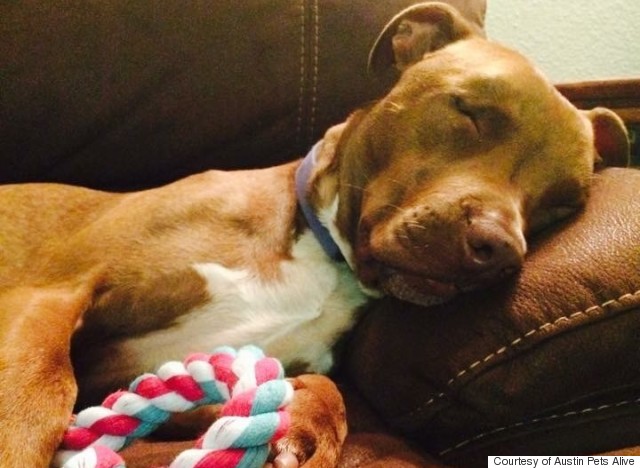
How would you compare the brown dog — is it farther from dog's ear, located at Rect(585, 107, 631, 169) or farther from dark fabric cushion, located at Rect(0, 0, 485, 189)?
dark fabric cushion, located at Rect(0, 0, 485, 189)

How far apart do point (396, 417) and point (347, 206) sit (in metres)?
0.56

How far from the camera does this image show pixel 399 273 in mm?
1610

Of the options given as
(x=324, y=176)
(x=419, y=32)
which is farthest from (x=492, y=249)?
(x=419, y=32)

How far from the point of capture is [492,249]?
1457 mm

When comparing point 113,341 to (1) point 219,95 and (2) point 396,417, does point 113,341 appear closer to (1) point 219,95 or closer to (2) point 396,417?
(2) point 396,417

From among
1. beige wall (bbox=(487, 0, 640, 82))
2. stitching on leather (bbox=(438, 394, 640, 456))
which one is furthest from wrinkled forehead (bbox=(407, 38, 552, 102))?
beige wall (bbox=(487, 0, 640, 82))

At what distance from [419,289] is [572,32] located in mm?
2406

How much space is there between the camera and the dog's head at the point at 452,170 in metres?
1.53

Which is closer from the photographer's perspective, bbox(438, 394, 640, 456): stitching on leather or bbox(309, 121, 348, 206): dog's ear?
bbox(438, 394, 640, 456): stitching on leather

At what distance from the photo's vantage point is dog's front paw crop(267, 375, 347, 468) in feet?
4.18

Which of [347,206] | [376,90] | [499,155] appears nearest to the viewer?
[499,155]

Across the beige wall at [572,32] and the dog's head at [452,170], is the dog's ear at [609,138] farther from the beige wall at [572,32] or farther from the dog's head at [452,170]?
the beige wall at [572,32]

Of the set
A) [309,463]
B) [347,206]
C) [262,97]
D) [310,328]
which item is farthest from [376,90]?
[309,463]

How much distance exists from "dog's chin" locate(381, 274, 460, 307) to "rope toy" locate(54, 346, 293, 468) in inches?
15.1
